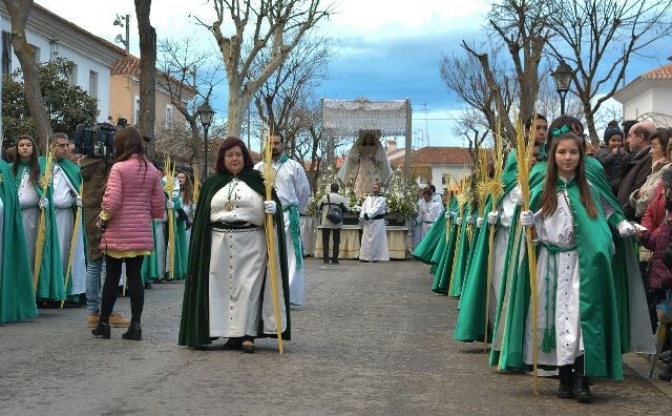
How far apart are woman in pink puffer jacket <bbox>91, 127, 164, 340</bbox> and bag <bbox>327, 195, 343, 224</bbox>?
52.0ft

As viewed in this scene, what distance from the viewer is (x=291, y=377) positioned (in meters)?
8.12

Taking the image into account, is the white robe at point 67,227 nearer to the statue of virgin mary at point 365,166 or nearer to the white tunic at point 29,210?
the white tunic at point 29,210

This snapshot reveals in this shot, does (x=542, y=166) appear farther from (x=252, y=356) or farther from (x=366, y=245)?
(x=366, y=245)

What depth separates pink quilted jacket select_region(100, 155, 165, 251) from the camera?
9.95 metres

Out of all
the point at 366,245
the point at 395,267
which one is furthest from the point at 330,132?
the point at 395,267

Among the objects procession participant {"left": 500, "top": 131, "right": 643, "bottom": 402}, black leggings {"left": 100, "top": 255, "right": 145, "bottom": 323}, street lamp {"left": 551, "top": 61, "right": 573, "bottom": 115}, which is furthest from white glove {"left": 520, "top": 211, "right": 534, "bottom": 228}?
street lamp {"left": 551, "top": 61, "right": 573, "bottom": 115}

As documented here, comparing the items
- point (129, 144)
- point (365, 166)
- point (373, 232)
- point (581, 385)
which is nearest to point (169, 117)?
point (365, 166)

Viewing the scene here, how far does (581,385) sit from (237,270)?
3232 millimetres

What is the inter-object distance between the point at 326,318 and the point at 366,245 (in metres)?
15.9

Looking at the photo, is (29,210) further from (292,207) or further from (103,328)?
(103,328)

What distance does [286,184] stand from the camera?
13219 millimetres

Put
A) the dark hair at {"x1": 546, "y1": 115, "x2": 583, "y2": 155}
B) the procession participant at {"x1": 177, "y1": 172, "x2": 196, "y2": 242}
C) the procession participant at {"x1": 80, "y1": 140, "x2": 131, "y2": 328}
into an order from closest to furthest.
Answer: the dark hair at {"x1": 546, "y1": 115, "x2": 583, "y2": 155} → the procession participant at {"x1": 80, "y1": 140, "x2": 131, "y2": 328} → the procession participant at {"x1": 177, "y1": 172, "x2": 196, "y2": 242}

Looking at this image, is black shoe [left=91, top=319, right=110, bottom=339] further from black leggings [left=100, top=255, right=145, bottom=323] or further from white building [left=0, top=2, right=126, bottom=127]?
white building [left=0, top=2, right=126, bottom=127]

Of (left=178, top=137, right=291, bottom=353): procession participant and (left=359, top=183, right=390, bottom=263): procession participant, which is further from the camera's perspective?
(left=359, top=183, right=390, bottom=263): procession participant
